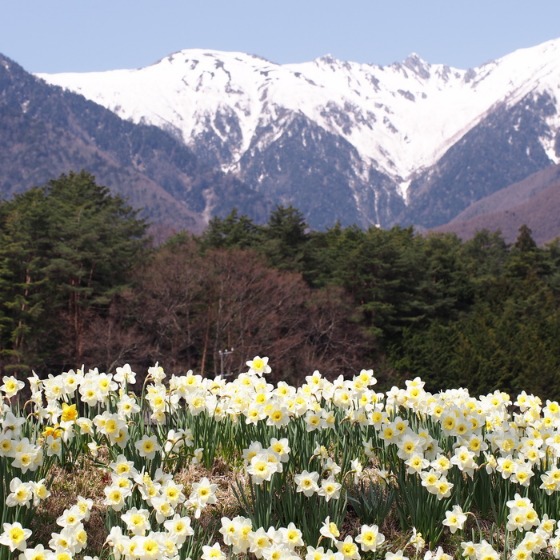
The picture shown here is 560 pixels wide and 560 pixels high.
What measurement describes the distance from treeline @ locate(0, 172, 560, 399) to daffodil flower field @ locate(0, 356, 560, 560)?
26421 millimetres

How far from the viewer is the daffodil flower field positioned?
3.67 m

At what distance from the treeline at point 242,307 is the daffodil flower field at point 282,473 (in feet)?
86.7

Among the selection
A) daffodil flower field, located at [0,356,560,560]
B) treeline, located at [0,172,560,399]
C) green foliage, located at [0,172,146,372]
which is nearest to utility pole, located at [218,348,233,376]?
treeline, located at [0,172,560,399]

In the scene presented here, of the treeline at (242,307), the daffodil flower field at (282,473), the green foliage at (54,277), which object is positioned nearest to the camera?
the daffodil flower field at (282,473)

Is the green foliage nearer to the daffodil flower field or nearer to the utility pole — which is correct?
the utility pole

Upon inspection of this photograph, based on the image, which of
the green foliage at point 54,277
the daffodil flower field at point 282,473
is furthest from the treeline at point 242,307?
the daffodil flower field at point 282,473

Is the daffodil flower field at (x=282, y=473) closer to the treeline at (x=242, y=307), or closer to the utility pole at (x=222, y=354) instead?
the treeline at (x=242, y=307)

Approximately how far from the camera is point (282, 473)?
4.45 meters

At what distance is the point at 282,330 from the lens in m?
40.3

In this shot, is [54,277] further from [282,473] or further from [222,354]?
[282,473]

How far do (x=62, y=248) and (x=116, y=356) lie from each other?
6028 mm

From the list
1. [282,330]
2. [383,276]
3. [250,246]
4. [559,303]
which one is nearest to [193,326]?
[282,330]

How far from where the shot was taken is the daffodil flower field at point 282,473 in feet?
12.0

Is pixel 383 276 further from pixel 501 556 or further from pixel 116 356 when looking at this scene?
pixel 501 556
